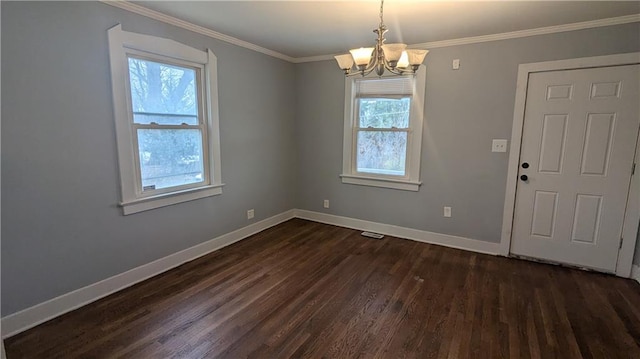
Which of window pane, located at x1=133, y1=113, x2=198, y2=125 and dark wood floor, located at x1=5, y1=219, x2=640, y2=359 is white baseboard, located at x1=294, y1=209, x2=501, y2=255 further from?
window pane, located at x1=133, y1=113, x2=198, y2=125

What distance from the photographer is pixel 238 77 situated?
3.60 m

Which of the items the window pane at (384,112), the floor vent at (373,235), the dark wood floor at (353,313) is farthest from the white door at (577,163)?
the floor vent at (373,235)

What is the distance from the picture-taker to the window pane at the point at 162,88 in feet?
8.71

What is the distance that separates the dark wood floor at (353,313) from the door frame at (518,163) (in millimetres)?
238

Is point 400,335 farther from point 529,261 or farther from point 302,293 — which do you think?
point 529,261

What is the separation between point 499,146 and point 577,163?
2.25ft

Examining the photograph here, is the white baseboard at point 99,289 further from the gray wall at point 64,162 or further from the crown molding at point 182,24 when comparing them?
the crown molding at point 182,24

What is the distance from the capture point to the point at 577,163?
3.03m

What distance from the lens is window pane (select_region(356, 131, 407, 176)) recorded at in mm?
A: 3938

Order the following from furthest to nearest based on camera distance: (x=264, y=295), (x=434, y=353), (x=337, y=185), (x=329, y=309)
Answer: (x=337, y=185) → (x=264, y=295) → (x=329, y=309) → (x=434, y=353)

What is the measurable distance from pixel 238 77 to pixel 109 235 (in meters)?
2.10

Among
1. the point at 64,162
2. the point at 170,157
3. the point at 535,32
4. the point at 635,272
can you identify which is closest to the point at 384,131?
the point at 535,32

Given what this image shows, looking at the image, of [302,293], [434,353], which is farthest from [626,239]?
[302,293]

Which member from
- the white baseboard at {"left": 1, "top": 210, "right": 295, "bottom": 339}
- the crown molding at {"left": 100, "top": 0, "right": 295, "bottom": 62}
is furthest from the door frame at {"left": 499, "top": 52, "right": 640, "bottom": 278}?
the white baseboard at {"left": 1, "top": 210, "right": 295, "bottom": 339}
